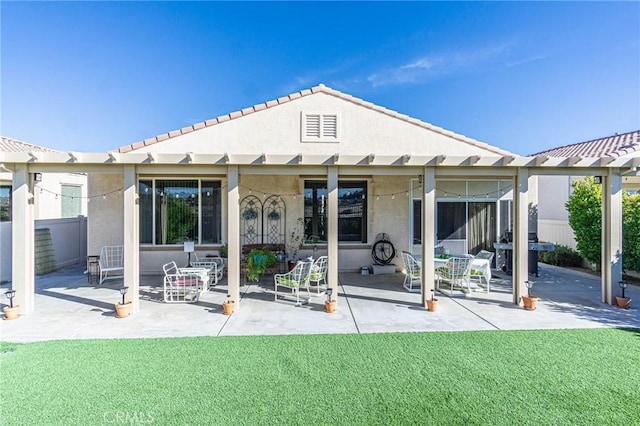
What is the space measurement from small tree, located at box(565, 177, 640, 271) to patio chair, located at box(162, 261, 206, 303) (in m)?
11.8

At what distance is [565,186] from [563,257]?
16.1 ft

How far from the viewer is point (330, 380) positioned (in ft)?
12.3

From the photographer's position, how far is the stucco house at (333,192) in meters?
6.86

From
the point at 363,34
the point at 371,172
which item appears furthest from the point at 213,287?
the point at 363,34

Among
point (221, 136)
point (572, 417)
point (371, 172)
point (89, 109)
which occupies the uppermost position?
point (89, 109)

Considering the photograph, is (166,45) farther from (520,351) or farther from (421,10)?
(520,351)

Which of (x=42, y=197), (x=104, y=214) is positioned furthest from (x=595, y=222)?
(x=42, y=197)


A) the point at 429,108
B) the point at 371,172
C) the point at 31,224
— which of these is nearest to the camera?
the point at 31,224

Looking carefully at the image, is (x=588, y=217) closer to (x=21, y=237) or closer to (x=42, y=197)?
(x=21, y=237)

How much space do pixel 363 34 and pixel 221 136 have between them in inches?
304

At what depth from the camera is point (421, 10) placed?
38.5 feet

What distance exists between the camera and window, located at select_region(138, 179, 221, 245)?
33.3 feet

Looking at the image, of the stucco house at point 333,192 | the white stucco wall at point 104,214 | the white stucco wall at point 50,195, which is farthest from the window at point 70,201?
the stucco house at point 333,192

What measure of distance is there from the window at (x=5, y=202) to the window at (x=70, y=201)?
2.90 m
